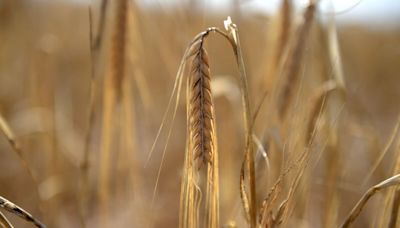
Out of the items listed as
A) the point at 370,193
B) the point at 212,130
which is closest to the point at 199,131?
the point at 212,130

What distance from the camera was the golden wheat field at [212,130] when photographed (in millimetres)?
481

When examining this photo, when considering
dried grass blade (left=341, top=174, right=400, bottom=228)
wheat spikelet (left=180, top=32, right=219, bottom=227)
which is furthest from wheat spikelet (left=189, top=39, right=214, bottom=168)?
dried grass blade (left=341, top=174, right=400, bottom=228)

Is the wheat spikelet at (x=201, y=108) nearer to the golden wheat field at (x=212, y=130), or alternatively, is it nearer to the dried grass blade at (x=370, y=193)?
the golden wheat field at (x=212, y=130)

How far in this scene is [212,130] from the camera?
1.56 feet

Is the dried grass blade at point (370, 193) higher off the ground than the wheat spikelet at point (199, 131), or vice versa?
the wheat spikelet at point (199, 131)

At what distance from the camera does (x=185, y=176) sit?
0.48m

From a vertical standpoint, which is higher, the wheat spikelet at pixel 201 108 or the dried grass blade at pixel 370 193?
the wheat spikelet at pixel 201 108

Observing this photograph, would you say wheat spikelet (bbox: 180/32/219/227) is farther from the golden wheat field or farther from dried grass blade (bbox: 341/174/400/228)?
dried grass blade (bbox: 341/174/400/228)

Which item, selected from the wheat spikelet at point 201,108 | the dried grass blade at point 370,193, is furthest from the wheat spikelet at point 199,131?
the dried grass blade at point 370,193

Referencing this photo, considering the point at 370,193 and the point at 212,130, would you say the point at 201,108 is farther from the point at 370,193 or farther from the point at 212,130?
the point at 370,193

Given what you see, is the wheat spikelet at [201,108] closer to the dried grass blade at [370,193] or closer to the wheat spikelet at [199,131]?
the wheat spikelet at [199,131]

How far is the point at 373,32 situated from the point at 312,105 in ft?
10.9

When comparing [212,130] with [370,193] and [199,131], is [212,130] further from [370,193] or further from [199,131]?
[370,193]

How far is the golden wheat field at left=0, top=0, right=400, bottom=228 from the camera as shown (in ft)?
1.58
